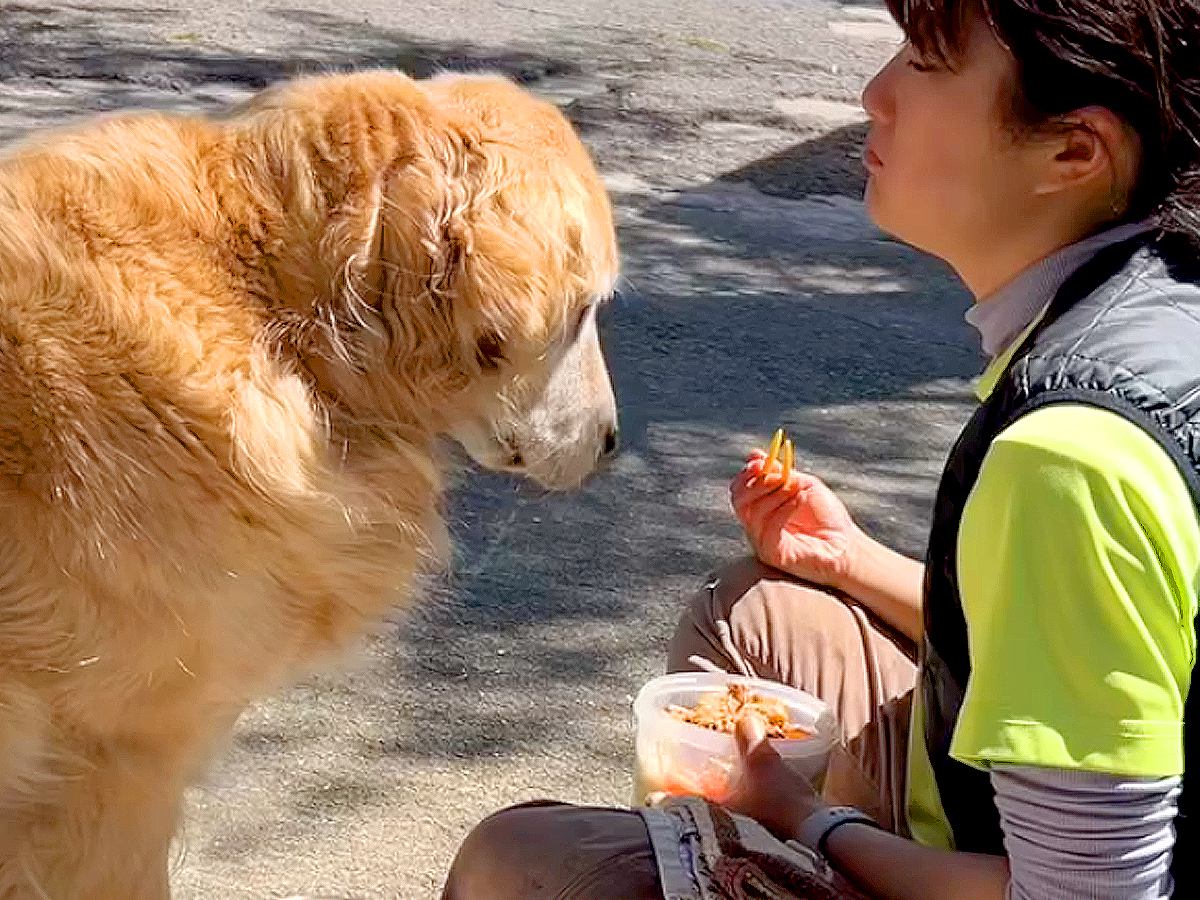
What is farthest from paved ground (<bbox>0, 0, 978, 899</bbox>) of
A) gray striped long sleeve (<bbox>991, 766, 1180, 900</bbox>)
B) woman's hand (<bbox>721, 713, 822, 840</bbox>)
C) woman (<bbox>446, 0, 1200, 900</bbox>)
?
gray striped long sleeve (<bbox>991, 766, 1180, 900</bbox>)

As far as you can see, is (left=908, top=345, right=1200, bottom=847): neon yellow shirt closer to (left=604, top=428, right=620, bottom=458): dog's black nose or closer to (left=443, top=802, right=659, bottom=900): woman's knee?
(left=443, top=802, right=659, bottom=900): woman's knee

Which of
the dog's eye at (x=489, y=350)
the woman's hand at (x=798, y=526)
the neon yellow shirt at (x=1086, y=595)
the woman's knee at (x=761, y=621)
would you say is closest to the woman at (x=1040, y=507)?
the neon yellow shirt at (x=1086, y=595)

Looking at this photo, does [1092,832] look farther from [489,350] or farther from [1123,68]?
[489,350]

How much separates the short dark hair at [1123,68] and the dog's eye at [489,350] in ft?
2.37

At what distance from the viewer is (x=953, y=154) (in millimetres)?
1806

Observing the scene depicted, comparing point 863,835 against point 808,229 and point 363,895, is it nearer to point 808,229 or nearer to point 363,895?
point 363,895

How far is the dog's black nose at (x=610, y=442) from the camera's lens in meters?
2.58

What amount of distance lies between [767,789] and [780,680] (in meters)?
0.39

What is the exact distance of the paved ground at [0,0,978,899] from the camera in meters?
3.09

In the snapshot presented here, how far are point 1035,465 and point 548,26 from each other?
30.7 feet

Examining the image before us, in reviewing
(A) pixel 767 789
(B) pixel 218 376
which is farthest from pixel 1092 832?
(B) pixel 218 376

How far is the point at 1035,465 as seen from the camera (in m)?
1.54

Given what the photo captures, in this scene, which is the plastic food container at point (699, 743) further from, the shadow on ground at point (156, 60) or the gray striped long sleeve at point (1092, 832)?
the shadow on ground at point (156, 60)

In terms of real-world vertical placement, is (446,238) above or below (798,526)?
above
